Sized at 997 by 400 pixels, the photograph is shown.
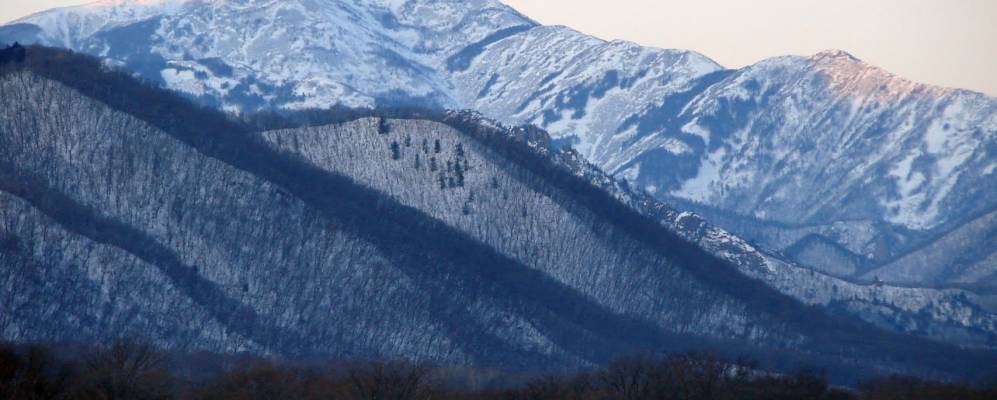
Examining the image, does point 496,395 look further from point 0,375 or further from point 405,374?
point 0,375

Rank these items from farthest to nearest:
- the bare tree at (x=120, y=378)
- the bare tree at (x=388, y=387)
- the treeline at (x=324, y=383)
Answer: the bare tree at (x=388, y=387) < the treeline at (x=324, y=383) < the bare tree at (x=120, y=378)

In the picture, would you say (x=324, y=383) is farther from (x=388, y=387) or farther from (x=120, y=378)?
(x=120, y=378)

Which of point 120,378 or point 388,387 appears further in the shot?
point 388,387

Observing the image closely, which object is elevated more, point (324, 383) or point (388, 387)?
point (388, 387)

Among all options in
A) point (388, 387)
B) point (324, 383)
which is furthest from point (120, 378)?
point (324, 383)

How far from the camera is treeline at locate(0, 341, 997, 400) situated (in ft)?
499

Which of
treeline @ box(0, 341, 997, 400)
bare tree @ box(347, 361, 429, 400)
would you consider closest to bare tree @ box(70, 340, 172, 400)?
treeline @ box(0, 341, 997, 400)

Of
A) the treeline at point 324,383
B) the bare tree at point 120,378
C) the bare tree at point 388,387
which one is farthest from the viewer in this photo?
the bare tree at point 388,387

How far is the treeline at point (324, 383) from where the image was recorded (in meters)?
152

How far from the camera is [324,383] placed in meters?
177

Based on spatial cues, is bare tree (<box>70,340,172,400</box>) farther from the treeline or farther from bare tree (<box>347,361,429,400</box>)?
bare tree (<box>347,361,429,400</box>)

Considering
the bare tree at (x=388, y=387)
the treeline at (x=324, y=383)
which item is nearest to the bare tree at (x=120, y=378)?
the treeline at (x=324, y=383)

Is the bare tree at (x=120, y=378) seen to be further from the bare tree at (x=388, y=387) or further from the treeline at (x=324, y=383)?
the bare tree at (x=388, y=387)

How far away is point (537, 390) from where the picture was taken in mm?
179125
